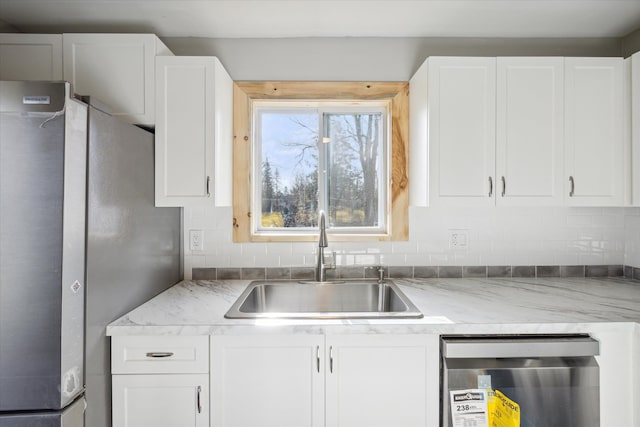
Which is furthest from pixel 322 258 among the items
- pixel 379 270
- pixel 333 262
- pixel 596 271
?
pixel 596 271

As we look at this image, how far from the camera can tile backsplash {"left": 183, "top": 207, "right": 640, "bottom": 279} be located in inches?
87.3

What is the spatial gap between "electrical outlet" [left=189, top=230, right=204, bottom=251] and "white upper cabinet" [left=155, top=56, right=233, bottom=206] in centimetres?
40

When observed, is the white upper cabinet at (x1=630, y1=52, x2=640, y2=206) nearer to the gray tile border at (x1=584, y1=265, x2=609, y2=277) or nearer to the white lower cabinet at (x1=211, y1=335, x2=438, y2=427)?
the gray tile border at (x1=584, y1=265, x2=609, y2=277)

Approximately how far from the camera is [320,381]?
147 centimetres

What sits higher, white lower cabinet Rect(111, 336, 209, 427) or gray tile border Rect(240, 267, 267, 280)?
gray tile border Rect(240, 267, 267, 280)

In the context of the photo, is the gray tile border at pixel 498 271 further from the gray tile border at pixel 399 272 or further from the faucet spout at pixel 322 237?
the faucet spout at pixel 322 237

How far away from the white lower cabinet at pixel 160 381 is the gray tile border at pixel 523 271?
71.0 inches

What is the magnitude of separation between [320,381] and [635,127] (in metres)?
1.99

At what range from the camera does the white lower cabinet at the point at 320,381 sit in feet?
4.80

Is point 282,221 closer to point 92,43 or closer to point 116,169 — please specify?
point 116,169

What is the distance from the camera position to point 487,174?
1.88 meters

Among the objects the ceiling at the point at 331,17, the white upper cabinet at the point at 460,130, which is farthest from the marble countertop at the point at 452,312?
the ceiling at the point at 331,17

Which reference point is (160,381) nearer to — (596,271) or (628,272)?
(596,271)

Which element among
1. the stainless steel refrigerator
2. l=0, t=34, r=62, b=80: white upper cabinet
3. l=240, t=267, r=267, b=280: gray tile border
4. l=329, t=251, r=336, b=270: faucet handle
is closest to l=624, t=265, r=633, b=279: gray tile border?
l=329, t=251, r=336, b=270: faucet handle
